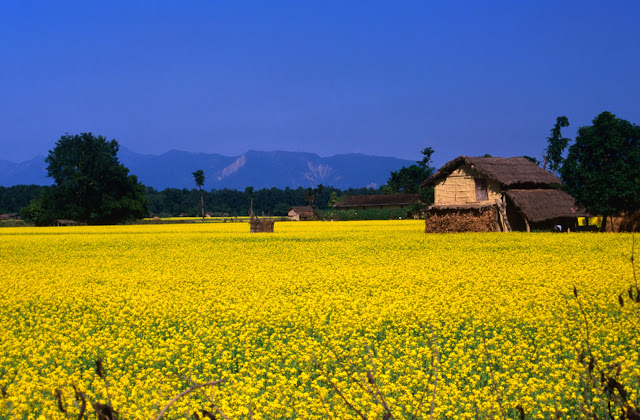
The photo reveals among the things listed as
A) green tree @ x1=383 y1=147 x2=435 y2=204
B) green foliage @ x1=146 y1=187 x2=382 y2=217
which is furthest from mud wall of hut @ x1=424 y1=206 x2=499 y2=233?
green foliage @ x1=146 y1=187 x2=382 y2=217

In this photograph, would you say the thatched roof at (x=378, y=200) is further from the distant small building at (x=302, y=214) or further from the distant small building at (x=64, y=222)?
the distant small building at (x=64, y=222)

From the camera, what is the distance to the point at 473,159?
131 ft

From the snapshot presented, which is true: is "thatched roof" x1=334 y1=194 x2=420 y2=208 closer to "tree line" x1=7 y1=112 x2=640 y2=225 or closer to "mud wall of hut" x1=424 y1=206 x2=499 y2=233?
"tree line" x1=7 y1=112 x2=640 y2=225

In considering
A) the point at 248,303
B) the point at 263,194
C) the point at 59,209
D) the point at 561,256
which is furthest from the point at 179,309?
the point at 263,194

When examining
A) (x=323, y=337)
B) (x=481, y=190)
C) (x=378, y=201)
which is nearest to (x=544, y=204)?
(x=481, y=190)

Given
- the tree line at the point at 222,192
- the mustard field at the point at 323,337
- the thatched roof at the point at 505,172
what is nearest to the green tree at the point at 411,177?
the tree line at the point at 222,192

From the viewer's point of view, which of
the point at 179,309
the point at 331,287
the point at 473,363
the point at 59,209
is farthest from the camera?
the point at 59,209

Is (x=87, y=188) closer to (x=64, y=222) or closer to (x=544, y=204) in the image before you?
(x=64, y=222)

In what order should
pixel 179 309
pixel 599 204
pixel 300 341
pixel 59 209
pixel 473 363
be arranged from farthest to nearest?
pixel 59 209
pixel 599 204
pixel 179 309
pixel 300 341
pixel 473 363

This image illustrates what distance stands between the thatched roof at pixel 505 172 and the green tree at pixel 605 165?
304cm

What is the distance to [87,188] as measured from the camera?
7388cm

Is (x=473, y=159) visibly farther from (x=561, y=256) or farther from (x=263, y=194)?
(x=263, y=194)

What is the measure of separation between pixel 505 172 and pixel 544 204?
11.7 ft

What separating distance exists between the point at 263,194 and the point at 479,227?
406 ft
